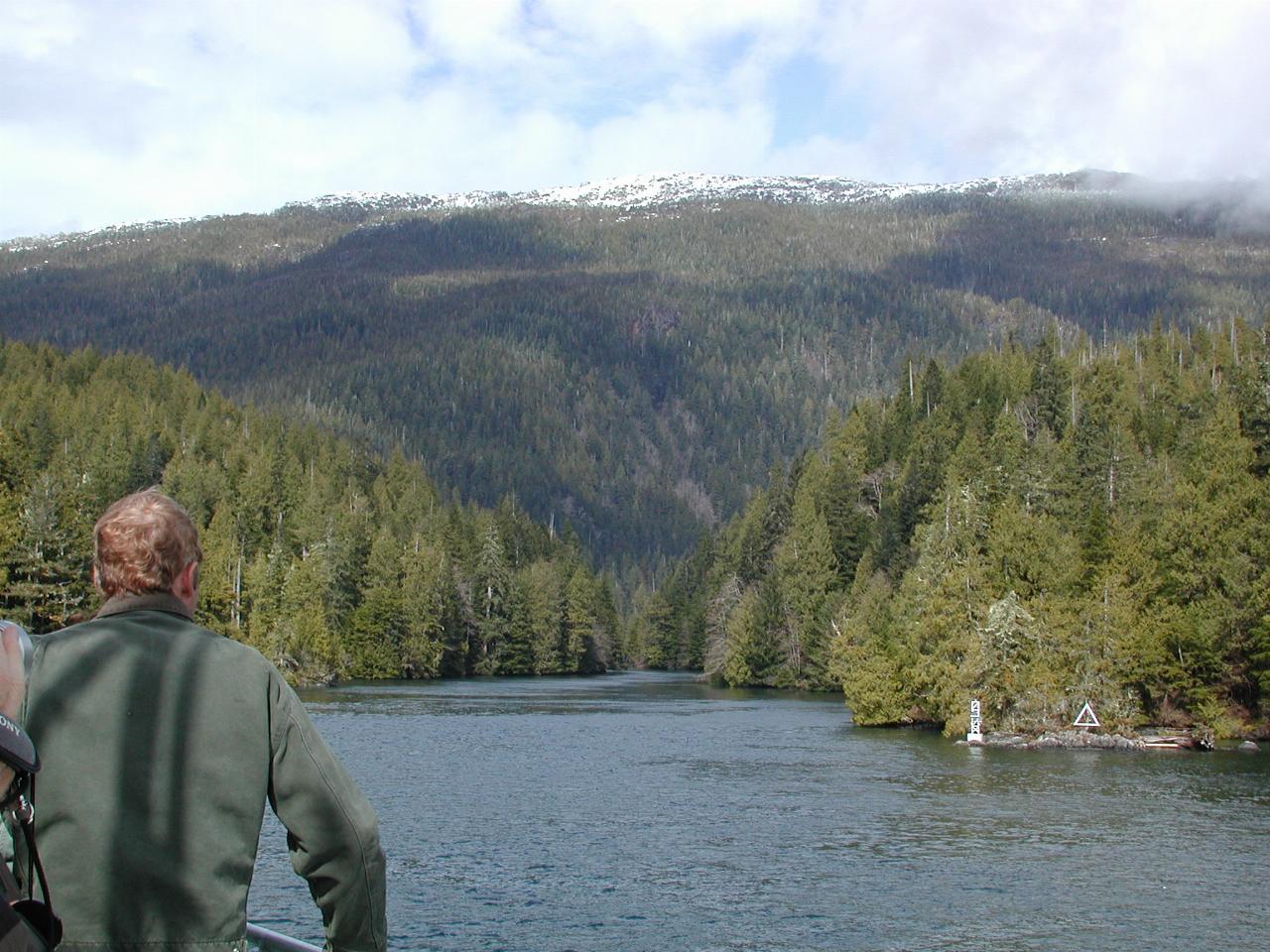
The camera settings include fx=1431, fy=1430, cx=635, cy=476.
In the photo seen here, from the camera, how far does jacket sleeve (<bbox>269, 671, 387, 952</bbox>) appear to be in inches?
228

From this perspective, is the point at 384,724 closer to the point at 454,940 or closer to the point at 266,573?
the point at 454,940

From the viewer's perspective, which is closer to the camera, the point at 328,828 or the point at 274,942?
the point at 328,828

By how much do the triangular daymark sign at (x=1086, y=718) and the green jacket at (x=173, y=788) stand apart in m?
69.4

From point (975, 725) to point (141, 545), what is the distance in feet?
224

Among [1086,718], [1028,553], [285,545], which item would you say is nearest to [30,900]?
[1086,718]

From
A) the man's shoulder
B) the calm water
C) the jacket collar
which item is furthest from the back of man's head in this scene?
the calm water

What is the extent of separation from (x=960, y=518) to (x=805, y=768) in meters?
37.5

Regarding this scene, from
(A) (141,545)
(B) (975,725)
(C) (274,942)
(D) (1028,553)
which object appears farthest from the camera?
(D) (1028,553)

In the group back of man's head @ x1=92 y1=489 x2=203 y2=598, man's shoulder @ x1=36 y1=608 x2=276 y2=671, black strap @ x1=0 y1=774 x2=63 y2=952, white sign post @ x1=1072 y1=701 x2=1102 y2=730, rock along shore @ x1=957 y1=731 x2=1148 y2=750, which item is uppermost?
back of man's head @ x1=92 y1=489 x2=203 y2=598

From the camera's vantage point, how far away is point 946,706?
A: 75.5m

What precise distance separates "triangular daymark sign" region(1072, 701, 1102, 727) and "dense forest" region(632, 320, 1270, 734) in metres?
0.58

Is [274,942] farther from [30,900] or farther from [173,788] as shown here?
[30,900]

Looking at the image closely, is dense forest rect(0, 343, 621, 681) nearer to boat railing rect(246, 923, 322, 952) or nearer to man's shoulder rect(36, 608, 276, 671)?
boat railing rect(246, 923, 322, 952)

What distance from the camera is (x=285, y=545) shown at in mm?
147000
